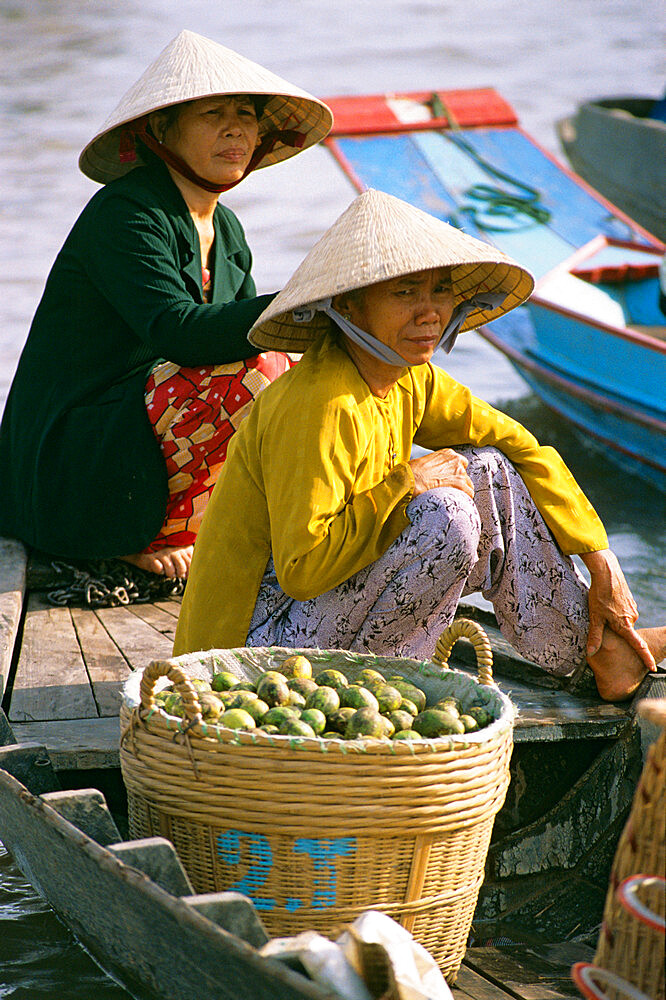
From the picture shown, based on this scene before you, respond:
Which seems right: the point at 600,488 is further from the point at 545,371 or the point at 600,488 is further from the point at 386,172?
the point at 386,172

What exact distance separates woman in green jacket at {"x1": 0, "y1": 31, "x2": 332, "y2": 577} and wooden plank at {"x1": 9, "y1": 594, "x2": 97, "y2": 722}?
196 millimetres

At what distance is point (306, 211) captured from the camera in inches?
497

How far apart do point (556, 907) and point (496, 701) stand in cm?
63

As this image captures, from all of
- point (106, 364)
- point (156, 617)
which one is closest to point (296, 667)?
point (156, 617)

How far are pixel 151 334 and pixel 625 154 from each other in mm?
7362

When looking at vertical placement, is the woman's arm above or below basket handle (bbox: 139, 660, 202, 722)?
above

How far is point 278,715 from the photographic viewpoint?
1.65 metres

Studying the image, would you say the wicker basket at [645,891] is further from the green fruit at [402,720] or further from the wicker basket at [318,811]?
the green fruit at [402,720]

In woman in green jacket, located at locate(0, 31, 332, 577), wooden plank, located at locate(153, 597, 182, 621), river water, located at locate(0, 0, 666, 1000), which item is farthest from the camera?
river water, located at locate(0, 0, 666, 1000)

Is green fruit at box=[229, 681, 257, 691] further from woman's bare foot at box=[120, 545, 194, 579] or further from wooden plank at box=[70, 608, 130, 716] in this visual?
woman's bare foot at box=[120, 545, 194, 579]

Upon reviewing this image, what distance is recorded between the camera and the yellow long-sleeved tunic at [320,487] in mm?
1922

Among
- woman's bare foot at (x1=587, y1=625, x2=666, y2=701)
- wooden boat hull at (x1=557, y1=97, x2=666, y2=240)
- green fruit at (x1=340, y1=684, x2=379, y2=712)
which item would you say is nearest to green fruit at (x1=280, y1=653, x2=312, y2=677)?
green fruit at (x1=340, y1=684, x2=379, y2=712)

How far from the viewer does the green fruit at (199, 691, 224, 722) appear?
1.65 m

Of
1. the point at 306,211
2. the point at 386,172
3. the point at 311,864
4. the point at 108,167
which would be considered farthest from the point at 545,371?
the point at 306,211
